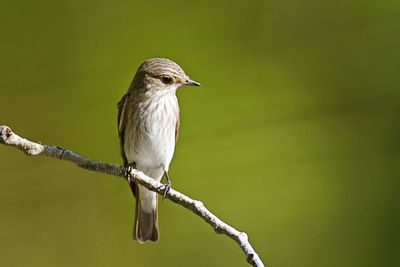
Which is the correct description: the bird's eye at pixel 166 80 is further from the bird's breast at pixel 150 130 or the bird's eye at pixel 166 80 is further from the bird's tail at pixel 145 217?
the bird's tail at pixel 145 217

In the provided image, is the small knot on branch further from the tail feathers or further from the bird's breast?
the tail feathers

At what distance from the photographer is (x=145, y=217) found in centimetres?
277

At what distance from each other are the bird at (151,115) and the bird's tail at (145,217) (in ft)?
0.60

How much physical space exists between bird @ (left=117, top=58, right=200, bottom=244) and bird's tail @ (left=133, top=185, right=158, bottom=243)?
0.18 meters

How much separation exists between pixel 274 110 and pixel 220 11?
72 cm

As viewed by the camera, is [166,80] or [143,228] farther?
[143,228]

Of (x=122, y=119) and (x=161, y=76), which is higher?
(x=161, y=76)

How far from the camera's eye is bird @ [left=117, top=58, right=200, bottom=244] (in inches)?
97.0

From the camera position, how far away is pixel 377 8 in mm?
3428

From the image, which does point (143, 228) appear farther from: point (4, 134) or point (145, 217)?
point (4, 134)

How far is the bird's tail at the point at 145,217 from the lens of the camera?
268 cm

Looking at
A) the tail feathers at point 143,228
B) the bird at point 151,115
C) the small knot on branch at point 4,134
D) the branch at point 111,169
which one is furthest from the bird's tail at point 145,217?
the small knot on branch at point 4,134

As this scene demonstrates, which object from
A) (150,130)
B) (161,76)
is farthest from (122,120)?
(161,76)

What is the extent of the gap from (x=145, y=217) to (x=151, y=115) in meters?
0.60
